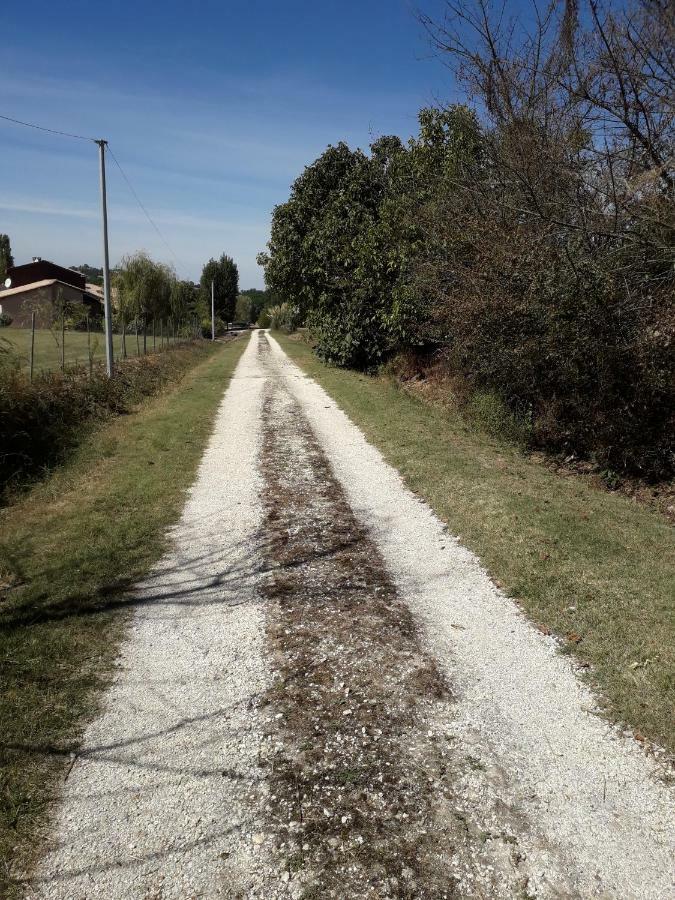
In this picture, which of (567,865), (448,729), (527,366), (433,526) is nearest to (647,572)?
(433,526)

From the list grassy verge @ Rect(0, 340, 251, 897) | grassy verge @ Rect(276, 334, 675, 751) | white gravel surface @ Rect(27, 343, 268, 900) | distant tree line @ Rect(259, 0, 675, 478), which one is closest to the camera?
white gravel surface @ Rect(27, 343, 268, 900)

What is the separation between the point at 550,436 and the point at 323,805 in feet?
31.0

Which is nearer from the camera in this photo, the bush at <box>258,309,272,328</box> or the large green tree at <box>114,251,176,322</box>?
the large green tree at <box>114,251,176,322</box>

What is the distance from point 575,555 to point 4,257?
237 ft

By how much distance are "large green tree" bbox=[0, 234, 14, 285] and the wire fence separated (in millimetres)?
19829

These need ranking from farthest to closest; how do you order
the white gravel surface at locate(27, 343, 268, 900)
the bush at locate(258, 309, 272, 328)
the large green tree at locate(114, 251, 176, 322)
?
the bush at locate(258, 309, 272, 328), the large green tree at locate(114, 251, 176, 322), the white gravel surface at locate(27, 343, 268, 900)

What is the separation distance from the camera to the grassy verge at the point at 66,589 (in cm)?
314

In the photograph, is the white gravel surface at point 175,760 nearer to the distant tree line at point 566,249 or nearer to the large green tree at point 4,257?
the distant tree line at point 566,249

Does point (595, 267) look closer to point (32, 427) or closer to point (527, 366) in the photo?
point (527, 366)

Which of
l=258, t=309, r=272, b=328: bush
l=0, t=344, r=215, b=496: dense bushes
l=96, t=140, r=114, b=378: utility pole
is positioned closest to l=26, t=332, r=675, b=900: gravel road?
l=0, t=344, r=215, b=496: dense bushes

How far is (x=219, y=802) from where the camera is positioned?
2.93 metres

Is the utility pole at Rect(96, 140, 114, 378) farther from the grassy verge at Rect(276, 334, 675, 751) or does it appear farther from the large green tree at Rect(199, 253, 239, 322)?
the large green tree at Rect(199, 253, 239, 322)

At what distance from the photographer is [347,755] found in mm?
3248

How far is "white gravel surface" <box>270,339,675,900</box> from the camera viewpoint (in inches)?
104
